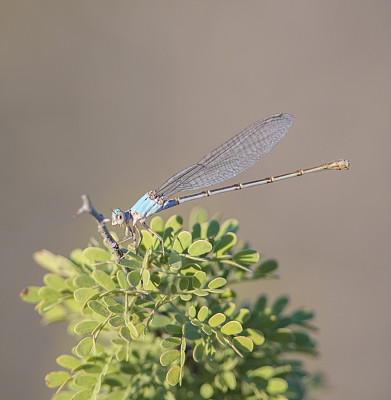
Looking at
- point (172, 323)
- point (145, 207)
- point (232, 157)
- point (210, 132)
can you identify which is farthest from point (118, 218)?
point (210, 132)

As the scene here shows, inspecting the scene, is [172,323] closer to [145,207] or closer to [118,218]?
[118,218]

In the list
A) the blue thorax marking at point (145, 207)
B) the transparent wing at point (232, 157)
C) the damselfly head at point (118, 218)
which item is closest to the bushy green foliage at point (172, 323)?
the damselfly head at point (118, 218)

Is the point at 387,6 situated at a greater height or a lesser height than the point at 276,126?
greater

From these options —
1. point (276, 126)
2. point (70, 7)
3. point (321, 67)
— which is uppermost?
point (70, 7)

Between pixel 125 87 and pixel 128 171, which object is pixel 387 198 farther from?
pixel 125 87

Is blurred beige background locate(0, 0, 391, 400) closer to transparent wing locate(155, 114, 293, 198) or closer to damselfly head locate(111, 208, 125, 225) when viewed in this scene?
transparent wing locate(155, 114, 293, 198)

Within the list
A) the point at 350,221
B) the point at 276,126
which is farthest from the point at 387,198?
the point at 276,126

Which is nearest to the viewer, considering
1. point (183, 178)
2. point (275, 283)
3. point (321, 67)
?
point (183, 178)
